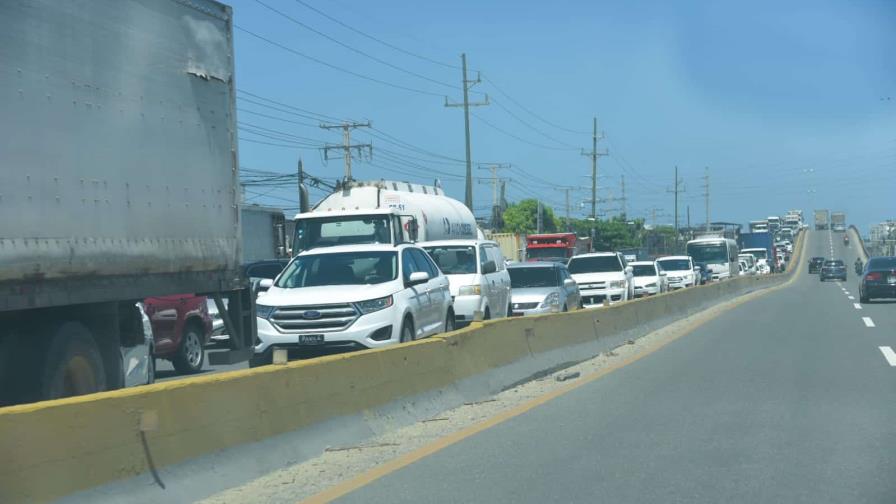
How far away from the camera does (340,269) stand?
15.8 metres

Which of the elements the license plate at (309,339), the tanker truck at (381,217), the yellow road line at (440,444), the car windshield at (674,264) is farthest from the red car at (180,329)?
the car windshield at (674,264)

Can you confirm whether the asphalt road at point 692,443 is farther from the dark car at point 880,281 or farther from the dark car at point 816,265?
the dark car at point 816,265

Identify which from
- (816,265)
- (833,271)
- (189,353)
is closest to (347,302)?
(189,353)

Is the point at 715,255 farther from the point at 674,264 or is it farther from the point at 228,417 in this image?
the point at 228,417

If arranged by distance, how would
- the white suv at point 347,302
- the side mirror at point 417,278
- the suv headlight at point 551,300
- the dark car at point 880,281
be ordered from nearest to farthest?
the white suv at point 347,302, the side mirror at point 417,278, the suv headlight at point 551,300, the dark car at point 880,281

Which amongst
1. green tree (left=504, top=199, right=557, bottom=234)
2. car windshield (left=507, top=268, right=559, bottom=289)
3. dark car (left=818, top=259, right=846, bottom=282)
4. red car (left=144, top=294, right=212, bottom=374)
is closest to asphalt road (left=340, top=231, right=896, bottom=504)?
red car (left=144, top=294, right=212, bottom=374)

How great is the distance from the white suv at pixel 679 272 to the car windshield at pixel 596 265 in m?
11.5

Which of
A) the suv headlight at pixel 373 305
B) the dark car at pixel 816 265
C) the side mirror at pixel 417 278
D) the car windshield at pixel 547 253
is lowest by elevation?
the dark car at pixel 816 265


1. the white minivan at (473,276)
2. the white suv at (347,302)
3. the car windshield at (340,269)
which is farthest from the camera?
the white minivan at (473,276)

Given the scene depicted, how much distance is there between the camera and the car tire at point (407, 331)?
1484cm

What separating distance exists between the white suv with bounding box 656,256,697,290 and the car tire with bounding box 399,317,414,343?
30278 mm

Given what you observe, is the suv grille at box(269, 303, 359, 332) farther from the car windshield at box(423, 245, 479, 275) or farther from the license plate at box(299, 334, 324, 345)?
the car windshield at box(423, 245, 479, 275)

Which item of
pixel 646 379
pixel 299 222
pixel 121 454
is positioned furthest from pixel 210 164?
pixel 299 222

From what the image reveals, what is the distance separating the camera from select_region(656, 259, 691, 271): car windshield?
1844 inches
